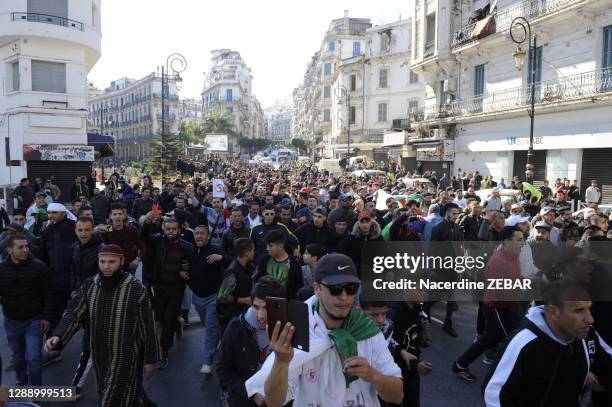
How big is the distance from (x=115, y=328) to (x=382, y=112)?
46670 millimetres

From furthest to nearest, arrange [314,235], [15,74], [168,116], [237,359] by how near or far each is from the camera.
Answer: [168,116] < [15,74] < [314,235] < [237,359]

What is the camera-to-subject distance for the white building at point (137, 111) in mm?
73438

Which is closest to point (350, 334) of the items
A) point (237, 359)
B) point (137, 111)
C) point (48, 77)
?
point (237, 359)

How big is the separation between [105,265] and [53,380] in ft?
8.46

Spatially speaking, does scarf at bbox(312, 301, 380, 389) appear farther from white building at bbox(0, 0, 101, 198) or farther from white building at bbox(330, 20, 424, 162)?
A: white building at bbox(330, 20, 424, 162)

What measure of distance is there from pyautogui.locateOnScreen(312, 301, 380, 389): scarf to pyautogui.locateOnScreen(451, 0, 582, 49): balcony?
69.6 ft

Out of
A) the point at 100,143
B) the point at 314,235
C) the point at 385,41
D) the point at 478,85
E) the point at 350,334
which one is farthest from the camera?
the point at 385,41

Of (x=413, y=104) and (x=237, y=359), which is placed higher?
(x=413, y=104)

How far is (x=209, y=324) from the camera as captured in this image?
228 inches

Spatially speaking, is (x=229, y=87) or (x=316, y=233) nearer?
(x=316, y=233)

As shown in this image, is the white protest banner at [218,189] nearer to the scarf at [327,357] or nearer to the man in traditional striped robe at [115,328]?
the man in traditional striped robe at [115,328]

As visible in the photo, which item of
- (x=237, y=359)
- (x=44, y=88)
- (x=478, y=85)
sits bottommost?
(x=237, y=359)

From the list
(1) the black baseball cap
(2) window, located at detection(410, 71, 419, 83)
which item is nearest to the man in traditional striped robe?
(1) the black baseball cap

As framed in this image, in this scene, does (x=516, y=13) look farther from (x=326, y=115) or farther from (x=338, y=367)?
(x=326, y=115)
